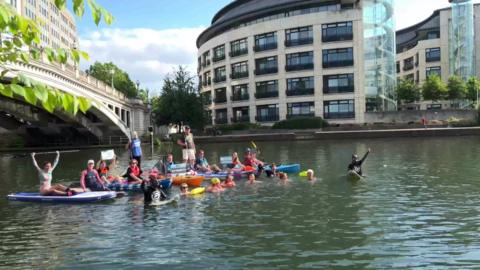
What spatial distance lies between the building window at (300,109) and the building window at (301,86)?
1.63m

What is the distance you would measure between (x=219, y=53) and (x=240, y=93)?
10.4 metres

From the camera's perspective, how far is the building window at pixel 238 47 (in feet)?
284

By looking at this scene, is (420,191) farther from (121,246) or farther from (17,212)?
(17,212)

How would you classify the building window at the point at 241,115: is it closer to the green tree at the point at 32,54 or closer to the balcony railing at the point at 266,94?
the balcony railing at the point at 266,94

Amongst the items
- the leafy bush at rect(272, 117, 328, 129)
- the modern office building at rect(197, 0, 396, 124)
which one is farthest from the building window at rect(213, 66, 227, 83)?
the leafy bush at rect(272, 117, 328, 129)

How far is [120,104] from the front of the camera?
67.3 metres

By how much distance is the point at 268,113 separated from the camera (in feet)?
274

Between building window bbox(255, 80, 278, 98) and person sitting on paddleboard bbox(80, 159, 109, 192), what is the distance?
62.7 meters

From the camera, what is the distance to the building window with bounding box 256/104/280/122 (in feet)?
271

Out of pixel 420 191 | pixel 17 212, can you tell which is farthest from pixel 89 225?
pixel 420 191

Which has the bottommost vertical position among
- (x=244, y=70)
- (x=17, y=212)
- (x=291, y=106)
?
(x=17, y=212)

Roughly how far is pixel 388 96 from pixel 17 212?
70814mm

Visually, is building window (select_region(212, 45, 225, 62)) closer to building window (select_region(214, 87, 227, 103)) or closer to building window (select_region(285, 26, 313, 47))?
building window (select_region(214, 87, 227, 103))

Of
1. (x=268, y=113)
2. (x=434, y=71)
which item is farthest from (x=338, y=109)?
(x=434, y=71)
